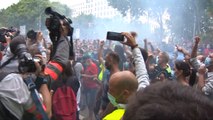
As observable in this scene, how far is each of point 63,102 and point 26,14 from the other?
198 feet

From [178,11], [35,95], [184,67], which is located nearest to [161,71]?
[184,67]

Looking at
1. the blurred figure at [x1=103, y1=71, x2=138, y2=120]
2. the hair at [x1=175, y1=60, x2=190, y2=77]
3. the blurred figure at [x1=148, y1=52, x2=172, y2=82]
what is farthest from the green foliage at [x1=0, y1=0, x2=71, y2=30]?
the blurred figure at [x1=103, y1=71, x2=138, y2=120]

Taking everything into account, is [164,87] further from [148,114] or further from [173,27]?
[173,27]

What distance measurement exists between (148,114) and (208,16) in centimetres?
3682

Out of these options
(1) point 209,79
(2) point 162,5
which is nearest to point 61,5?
(2) point 162,5

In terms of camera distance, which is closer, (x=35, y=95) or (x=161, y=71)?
(x=35, y=95)

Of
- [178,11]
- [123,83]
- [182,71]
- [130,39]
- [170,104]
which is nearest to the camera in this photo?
[170,104]

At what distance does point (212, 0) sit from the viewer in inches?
1251

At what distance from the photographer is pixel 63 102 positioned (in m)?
4.66

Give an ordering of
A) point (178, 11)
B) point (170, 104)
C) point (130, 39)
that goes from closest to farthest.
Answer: point (170, 104), point (130, 39), point (178, 11)

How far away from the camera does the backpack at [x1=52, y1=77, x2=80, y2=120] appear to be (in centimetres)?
463

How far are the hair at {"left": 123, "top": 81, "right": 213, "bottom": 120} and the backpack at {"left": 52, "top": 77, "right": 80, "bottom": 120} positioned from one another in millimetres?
3569

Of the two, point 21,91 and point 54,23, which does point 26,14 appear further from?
point 21,91

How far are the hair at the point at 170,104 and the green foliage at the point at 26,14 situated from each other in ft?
197
